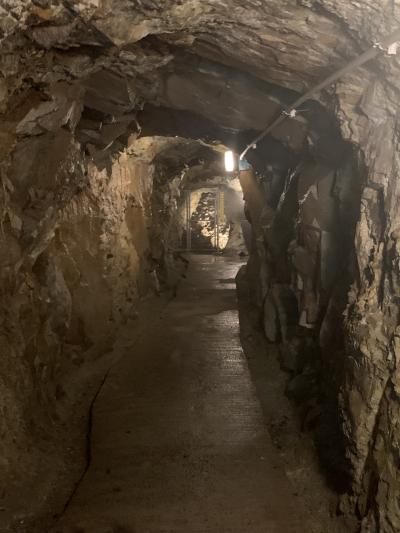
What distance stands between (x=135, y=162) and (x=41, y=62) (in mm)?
6065

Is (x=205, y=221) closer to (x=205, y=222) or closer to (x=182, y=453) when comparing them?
(x=205, y=222)

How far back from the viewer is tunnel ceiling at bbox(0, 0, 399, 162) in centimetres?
295

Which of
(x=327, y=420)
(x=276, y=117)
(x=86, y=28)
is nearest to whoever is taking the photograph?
(x=86, y=28)

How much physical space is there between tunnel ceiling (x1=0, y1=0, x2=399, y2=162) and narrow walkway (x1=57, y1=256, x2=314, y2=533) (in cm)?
350

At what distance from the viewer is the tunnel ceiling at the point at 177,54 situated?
9.68ft

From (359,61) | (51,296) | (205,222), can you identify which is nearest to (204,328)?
(51,296)

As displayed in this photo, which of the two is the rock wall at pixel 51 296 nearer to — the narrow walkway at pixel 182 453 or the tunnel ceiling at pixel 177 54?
the narrow walkway at pixel 182 453

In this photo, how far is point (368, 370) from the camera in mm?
3645

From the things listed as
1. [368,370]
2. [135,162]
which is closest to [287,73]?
[368,370]

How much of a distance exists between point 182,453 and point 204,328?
12.6 ft

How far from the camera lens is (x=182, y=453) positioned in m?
4.89

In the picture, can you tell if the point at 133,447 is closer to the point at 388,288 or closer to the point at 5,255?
the point at 5,255

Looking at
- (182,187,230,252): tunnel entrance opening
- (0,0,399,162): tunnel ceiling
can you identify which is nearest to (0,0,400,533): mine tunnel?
(0,0,399,162): tunnel ceiling

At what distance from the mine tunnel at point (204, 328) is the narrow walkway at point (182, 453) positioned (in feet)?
0.08
